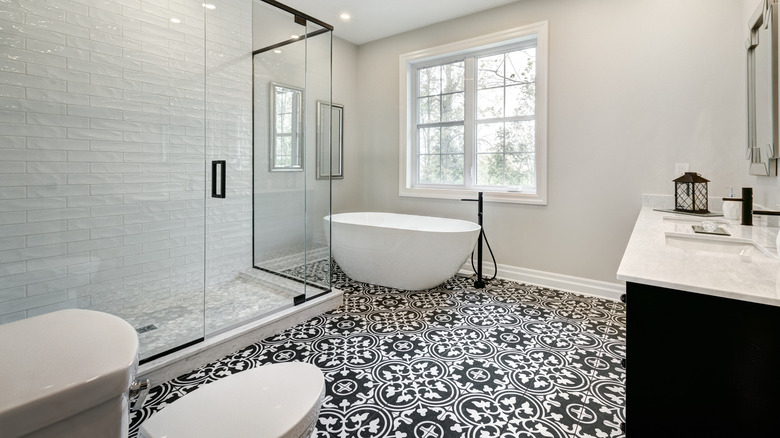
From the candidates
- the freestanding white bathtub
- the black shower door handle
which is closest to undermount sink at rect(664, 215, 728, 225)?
the freestanding white bathtub

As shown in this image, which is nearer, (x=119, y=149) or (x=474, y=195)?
(x=119, y=149)

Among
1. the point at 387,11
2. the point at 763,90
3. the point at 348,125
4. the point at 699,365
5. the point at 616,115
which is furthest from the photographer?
the point at 348,125

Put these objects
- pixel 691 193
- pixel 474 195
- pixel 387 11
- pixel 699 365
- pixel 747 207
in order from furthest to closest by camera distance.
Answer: pixel 474 195 → pixel 387 11 → pixel 691 193 → pixel 747 207 → pixel 699 365

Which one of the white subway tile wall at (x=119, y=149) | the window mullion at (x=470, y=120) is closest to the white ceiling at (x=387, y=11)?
the window mullion at (x=470, y=120)

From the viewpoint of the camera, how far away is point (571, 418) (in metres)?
1.67

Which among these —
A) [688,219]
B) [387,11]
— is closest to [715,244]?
[688,219]

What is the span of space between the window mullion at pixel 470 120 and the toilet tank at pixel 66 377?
11.5ft

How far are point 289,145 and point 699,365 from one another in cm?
268

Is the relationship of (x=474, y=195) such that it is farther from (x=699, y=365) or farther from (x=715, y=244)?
(x=699, y=365)

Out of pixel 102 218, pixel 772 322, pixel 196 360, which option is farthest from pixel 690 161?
pixel 102 218

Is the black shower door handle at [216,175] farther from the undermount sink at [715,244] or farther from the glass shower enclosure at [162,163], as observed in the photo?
the undermount sink at [715,244]

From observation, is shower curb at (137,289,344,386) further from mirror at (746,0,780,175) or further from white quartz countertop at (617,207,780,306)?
mirror at (746,0,780,175)

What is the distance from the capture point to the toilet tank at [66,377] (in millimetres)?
661

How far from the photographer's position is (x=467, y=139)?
402 cm
